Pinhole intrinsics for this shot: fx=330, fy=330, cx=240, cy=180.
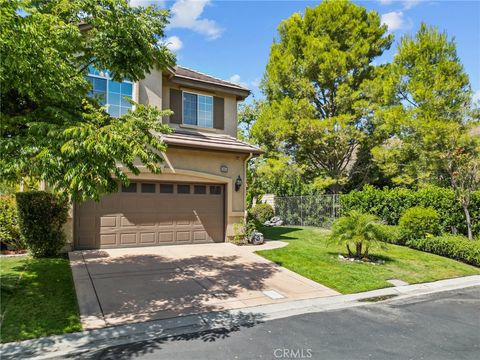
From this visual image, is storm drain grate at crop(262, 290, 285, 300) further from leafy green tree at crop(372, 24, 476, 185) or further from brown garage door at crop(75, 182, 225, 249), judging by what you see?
leafy green tree at crop(372, 24, 476, 185)

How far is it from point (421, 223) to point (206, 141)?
9224 millimetres

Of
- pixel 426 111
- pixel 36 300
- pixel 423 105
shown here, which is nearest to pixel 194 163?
pixel 36 300

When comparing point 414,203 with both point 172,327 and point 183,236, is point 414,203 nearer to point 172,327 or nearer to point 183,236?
point 183,236

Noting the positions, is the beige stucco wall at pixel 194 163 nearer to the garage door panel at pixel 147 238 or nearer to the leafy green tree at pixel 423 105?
the garage door panel at pixel 147 238

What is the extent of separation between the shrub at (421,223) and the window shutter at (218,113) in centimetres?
880

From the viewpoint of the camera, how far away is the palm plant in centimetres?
1012

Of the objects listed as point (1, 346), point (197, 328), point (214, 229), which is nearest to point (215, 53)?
point (214, 229)

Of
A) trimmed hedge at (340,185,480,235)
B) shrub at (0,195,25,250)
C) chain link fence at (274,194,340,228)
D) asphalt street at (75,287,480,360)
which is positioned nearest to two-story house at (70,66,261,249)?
shrub at (0,195,25,250)

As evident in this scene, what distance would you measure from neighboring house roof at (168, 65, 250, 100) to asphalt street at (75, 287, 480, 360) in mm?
10438

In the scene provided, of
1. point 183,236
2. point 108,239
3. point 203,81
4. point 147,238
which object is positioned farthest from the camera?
point 203,81

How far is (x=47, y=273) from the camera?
8055 mm

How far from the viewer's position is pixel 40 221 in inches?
380

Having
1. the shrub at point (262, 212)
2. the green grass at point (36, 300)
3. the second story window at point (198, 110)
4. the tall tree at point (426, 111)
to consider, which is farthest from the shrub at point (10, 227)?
the tall tree at point (426, 111)

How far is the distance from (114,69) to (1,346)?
4.99 metres
